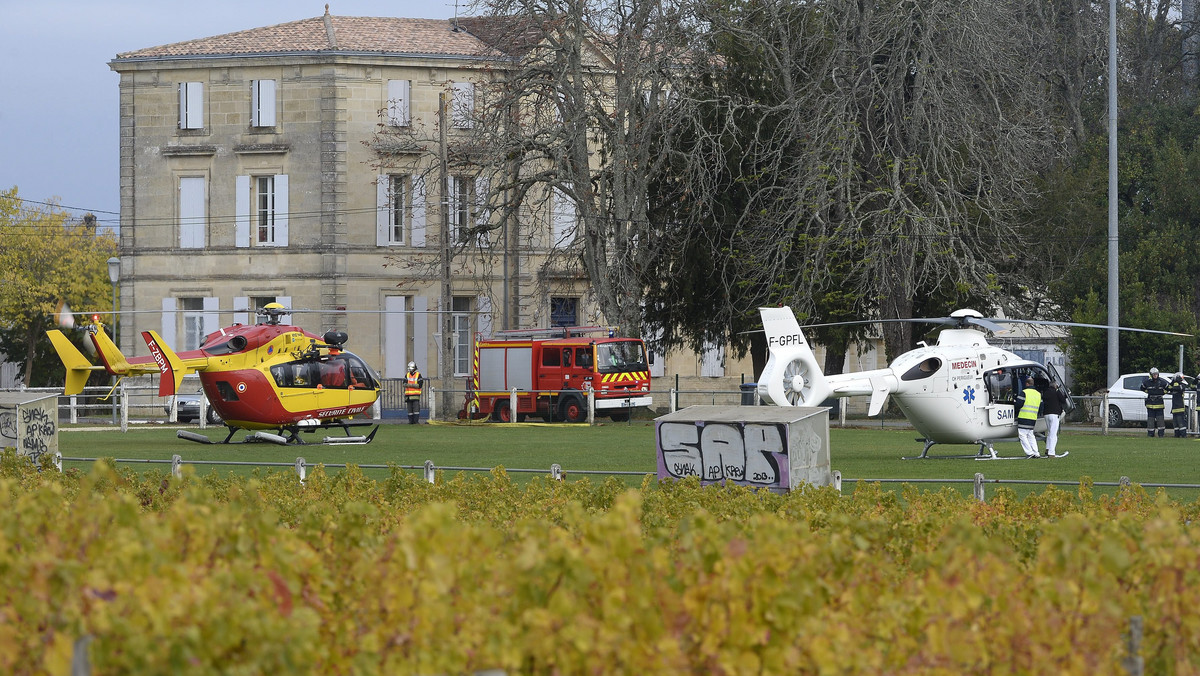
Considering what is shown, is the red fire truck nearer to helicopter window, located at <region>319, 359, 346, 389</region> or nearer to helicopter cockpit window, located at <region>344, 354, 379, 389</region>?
helicopter cockpit window, located at <region>344, 354, 379, 389</region>

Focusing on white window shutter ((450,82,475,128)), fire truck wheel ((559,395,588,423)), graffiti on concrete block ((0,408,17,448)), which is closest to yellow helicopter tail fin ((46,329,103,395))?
graffiti on concrete block ((0,408,17,448))

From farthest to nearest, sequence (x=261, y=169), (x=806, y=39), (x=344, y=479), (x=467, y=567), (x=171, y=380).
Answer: (x=261, y=169) → (x=806, y=39) → (x=171, y=380) → (x=344, y=479) → (x=467, y=567)

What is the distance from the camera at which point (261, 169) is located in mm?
51969

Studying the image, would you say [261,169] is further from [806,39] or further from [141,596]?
[141,596]

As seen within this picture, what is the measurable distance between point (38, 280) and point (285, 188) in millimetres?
22677

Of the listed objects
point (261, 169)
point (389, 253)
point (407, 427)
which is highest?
point (261, 169)

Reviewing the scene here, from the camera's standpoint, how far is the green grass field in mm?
21609

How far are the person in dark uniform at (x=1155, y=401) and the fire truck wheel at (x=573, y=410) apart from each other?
1702cm

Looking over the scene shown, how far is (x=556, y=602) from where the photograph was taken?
5.12m

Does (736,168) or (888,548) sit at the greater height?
(736,168)

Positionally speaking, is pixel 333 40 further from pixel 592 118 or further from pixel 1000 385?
pixel 1000 385

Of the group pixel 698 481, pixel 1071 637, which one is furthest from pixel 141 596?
pixel 698 481

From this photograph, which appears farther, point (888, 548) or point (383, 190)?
point (383, 190)

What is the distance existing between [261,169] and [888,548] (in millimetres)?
46408
